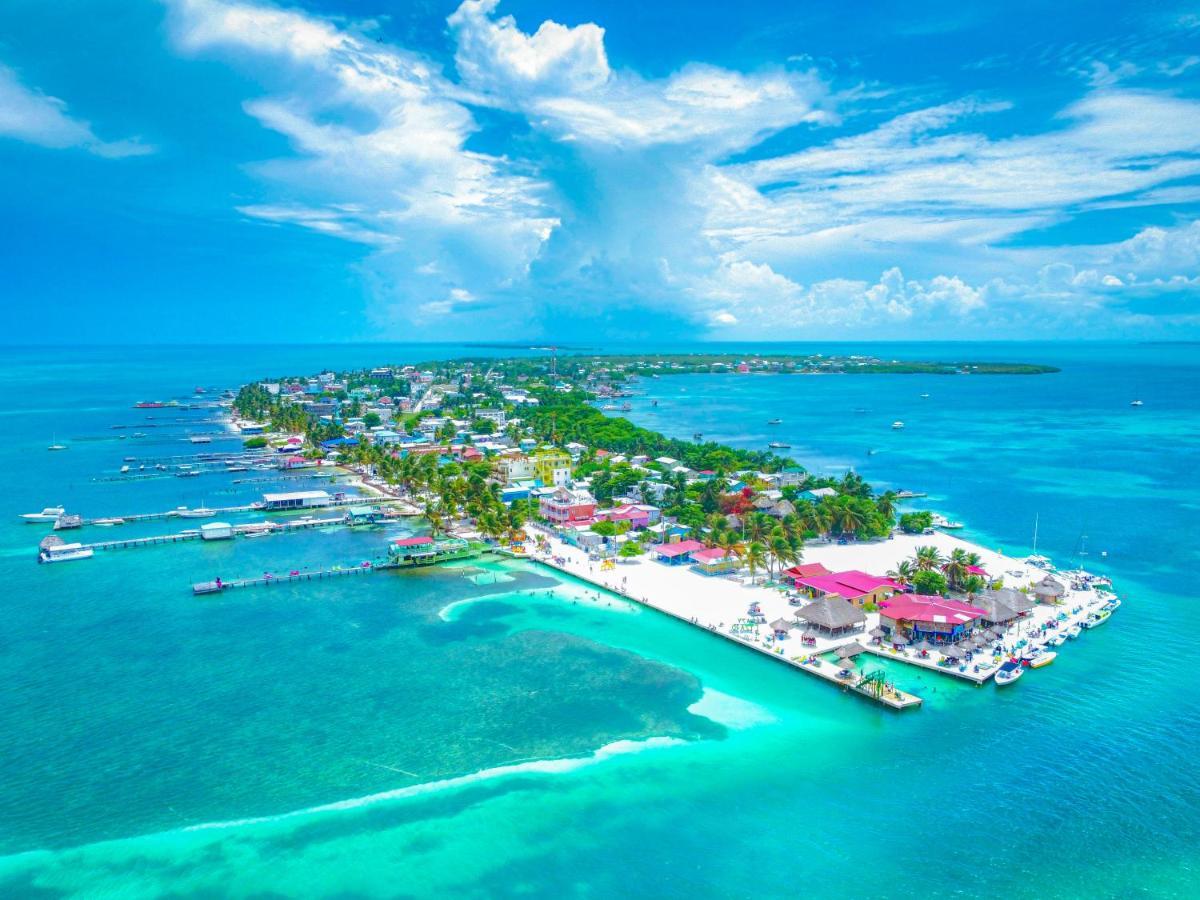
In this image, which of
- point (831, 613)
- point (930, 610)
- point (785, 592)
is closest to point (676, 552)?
point (785, 592)

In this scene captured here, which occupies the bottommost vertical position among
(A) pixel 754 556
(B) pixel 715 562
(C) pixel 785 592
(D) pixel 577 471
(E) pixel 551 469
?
(C) pixel 785 592

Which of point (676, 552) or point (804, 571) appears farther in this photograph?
point (676, 552)

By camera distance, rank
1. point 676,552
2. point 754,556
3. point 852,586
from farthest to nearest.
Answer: point 676,552 → point 754,556 → point 852,586

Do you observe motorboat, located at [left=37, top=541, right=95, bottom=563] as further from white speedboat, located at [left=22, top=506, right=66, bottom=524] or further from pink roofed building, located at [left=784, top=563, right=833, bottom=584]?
pink roofed building, located at [left=784, top=563, right=833, bottom=584]

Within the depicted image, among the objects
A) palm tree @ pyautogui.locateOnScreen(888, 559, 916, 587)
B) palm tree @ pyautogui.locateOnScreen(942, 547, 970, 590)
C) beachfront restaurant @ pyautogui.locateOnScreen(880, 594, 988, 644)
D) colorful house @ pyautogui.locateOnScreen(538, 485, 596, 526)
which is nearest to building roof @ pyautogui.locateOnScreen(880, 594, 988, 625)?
beachfront restaurant @ pyautogui.locateOnScreen(880, 594, 988, 644)

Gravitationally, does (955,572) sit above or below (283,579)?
above

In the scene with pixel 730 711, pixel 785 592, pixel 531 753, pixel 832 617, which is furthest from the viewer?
pixel 785 592

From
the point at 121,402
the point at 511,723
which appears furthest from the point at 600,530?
the point at 121,402

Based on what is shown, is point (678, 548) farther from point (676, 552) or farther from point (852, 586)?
point (852, 586)

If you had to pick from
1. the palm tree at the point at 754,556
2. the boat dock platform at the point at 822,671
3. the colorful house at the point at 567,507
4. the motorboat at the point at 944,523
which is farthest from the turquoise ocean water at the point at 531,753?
the colorful house at the point at 567,507
